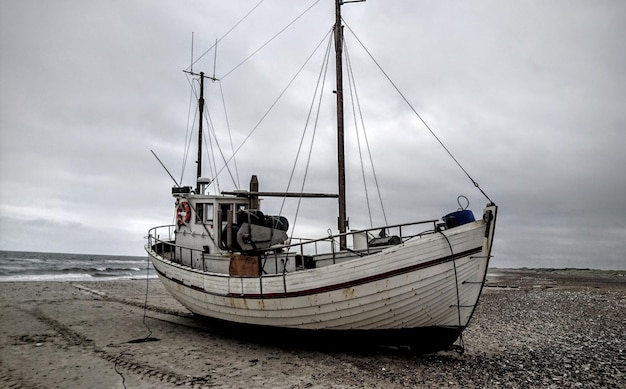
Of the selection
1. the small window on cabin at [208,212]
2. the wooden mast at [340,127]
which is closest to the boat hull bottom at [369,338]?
the wooden mast at [340,127]

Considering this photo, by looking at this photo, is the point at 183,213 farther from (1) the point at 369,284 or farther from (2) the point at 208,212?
(1) the point at 369,284

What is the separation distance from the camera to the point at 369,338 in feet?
30.1

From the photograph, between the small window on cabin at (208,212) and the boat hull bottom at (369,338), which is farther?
the small window on cabin at (208,212)

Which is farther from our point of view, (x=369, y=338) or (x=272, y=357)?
(x=272, y=357)

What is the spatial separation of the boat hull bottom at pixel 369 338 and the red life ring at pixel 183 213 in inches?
206

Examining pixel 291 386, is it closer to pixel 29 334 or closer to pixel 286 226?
pixel 286 226

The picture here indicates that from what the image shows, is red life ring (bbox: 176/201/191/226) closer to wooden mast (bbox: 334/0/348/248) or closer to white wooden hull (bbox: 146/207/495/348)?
wooden mast (bbox: 334/0/348/248)

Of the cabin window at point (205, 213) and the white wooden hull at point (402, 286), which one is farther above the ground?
the cabin window at point (205, 213)

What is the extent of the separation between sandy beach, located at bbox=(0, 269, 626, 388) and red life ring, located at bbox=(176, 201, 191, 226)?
3.94 m

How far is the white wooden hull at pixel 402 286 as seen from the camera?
27.8ft

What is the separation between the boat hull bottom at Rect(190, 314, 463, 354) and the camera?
888 cm

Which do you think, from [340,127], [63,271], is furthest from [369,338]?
[63,271]

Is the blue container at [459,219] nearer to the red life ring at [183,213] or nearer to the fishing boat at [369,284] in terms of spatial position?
the fishing boat at [369,284]

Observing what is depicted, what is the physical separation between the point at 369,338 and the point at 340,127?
267 inches
